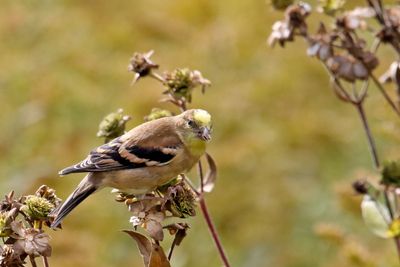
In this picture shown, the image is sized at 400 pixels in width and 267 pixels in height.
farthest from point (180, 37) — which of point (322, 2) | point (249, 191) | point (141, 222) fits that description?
point (141, 222)

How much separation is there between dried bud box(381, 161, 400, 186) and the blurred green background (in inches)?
40.2

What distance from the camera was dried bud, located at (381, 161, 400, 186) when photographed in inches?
126

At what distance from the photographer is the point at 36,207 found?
265cm

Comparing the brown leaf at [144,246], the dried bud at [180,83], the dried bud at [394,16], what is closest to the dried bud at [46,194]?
the brown leaf at [144,246]

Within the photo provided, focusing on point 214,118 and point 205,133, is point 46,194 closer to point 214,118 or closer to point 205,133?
point 205,133

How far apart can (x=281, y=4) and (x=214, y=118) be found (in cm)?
174

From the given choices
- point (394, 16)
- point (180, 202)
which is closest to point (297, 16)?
point (394, 16)

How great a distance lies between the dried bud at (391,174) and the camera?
3.21 m

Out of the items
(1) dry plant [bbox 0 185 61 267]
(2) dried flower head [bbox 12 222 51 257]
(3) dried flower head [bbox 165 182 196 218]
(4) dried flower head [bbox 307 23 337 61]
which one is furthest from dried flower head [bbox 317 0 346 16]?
(2) dried flower head [bbox 12 222 51 257]

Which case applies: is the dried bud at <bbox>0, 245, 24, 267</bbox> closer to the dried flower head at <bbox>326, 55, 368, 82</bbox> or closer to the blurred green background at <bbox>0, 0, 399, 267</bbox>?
the dried flower head at <bbox>326, 55, 368, 82</bbox>

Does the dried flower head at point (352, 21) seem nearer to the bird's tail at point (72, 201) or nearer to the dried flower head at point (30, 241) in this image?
the bird's tail at point (72, 201)

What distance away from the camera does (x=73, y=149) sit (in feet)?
16.9

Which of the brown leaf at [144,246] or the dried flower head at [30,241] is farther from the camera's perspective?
the brown leaf at [144,246]

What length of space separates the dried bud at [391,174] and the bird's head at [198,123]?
2.15 ft
